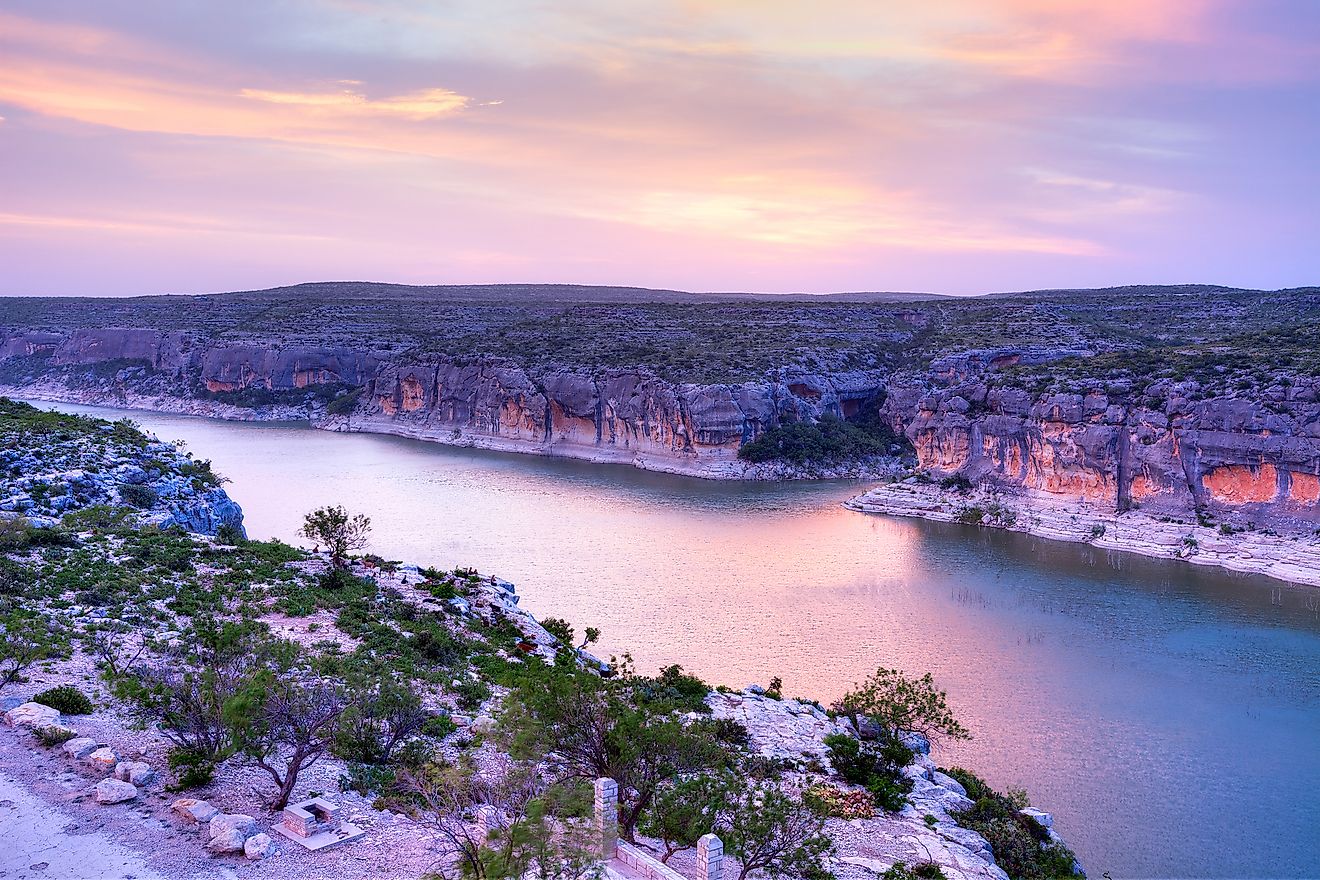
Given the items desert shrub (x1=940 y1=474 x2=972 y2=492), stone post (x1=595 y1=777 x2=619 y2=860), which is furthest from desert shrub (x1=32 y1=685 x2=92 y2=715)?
desert shrub (x1=940 y1=474 x2=972 y2=492)

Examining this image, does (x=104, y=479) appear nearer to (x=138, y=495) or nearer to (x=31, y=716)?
(x=138, y=495)

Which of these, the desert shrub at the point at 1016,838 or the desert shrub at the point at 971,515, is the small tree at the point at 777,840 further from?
the desert shrub at the point at 971,515

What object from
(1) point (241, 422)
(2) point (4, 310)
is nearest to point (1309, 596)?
(1) point (241, 422)

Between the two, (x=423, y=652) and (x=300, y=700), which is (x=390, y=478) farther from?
(x=300, y=700)

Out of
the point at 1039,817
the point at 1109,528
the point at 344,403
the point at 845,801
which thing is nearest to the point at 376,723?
→ the point at 845,801

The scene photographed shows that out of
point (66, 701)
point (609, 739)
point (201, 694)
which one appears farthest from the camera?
point (66, 701)

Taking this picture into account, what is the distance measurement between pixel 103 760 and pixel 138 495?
17.1 meters

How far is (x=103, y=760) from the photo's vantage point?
11.7 m

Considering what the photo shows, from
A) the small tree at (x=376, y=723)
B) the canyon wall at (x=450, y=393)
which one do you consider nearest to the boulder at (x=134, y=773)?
the small tree at (x=376, y=723)

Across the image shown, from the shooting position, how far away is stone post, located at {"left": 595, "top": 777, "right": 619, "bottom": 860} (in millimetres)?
10930

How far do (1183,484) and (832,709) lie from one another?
2588 centimetres

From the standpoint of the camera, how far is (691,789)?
11797 millimetres

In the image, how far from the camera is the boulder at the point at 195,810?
1072cm

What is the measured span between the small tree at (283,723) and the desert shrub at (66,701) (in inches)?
114
